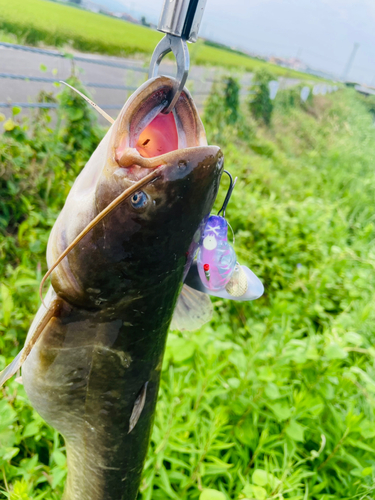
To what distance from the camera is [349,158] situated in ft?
27.0

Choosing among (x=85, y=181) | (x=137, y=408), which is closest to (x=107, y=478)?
(x=137, y=408)

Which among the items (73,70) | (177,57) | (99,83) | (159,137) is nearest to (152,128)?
(159,137)

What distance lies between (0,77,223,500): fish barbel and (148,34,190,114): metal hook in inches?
0.7

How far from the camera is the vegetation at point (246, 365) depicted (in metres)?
1.58

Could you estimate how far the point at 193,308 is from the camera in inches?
44.5

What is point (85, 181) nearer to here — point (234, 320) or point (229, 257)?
point (229, 257)

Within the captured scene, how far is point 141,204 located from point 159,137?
177 mm

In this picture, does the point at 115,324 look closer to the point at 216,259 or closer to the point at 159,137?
the point at 216,259

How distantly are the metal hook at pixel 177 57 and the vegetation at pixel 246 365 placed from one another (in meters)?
1.32

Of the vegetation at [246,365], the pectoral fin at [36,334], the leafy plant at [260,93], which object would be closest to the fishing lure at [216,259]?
the pectoral fin at [36,334]

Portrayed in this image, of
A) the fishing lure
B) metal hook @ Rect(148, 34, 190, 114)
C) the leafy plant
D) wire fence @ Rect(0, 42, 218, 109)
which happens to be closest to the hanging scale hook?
metal hook @ Rect(148, 34, 190, 114)

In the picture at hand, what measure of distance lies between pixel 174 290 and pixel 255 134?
8765 millimetres

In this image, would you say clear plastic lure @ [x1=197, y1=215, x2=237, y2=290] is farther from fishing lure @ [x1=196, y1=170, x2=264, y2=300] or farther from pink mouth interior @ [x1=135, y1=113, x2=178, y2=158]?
pink mouth interior @ [x1=135, y1=113, x2=178, y2=158]

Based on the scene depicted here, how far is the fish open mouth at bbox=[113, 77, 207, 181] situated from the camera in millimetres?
659
